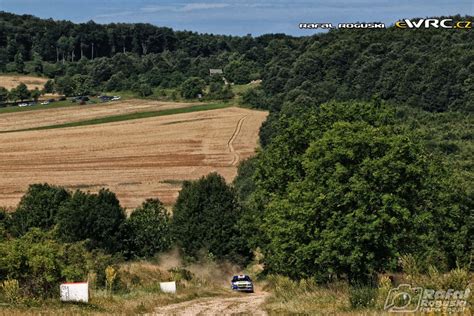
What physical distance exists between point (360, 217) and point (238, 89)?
513 ft

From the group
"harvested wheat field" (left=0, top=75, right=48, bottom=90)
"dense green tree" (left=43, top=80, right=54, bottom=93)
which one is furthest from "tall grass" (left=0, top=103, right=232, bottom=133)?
"harvested wheat field" (left=0, top=75, right=48, bottom=90)

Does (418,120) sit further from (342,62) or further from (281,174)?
(281,174)

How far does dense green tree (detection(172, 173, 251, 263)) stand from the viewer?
53.3 meters

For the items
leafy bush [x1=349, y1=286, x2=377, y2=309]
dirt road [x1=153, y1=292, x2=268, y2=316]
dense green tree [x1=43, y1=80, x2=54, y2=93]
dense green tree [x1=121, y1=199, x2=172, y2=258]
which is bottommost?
dense green tree [x1=121, y1=199, x2=172, y2=258]

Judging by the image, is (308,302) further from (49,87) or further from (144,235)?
(49,87)

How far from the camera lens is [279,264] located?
39188mm

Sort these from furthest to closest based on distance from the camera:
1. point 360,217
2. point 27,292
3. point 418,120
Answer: point 418,120, point 360,217, point 27,292

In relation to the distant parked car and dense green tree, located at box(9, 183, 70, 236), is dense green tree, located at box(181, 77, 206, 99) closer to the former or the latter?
the distant parked car

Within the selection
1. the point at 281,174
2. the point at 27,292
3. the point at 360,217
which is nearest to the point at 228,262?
the point at 281,174

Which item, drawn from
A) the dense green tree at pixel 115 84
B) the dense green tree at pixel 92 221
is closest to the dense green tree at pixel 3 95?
the dense green tree at pixel 115 84

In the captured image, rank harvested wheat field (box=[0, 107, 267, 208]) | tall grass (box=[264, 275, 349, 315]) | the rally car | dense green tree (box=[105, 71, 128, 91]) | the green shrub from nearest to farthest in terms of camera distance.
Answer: tall grass (box=[264, 275, 349, 315])
the green shrub
the rally car
harvested wheat field (box=[0, 107, 267, 208])
dense green tree (box=[105, 71, 128, 91])

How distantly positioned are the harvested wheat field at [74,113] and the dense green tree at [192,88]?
8.86 meters

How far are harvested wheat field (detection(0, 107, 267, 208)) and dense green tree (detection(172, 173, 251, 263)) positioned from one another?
19437 mm

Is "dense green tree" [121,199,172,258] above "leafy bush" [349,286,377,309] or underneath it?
underneath
